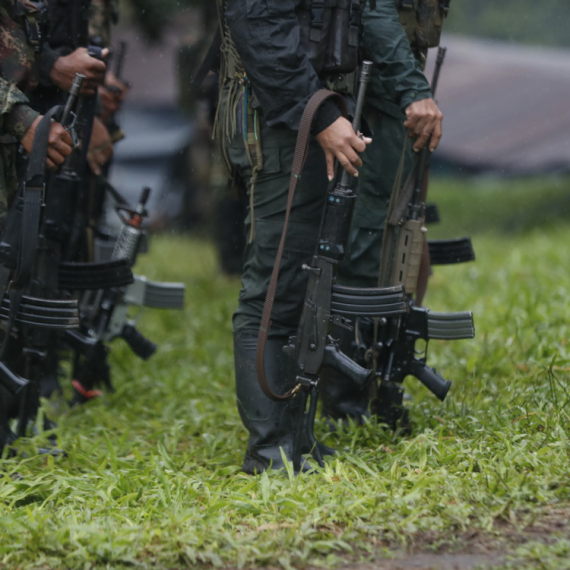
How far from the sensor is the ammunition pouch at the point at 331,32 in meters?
2.74

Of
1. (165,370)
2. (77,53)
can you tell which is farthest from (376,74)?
(165,370)

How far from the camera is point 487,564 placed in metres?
2.08

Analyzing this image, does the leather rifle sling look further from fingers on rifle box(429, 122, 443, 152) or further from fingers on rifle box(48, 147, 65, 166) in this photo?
fingers on rifle box(48, 147, 65, 166)

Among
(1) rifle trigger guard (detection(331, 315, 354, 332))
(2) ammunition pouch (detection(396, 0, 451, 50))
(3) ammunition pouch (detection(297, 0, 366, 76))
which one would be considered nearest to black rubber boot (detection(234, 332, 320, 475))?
(1) rifle trigger guard (detection(331, 315, 354, 332))

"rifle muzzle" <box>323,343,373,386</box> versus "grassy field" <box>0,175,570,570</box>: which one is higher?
"rifle muzzle" <box>323,343,373,386</box>

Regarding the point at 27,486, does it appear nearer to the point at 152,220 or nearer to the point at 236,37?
the point at 236,37

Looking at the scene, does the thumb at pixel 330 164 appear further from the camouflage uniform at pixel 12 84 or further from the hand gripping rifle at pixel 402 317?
the camouflage uniform at pixel 12 84

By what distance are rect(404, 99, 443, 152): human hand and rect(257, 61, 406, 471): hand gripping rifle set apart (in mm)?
290

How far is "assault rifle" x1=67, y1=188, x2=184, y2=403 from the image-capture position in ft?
13.3

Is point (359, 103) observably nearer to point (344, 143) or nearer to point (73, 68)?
point (344, 143)

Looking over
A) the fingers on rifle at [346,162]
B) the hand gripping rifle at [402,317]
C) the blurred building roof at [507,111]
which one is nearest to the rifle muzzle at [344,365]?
the hand gripping rifle at [402,317]

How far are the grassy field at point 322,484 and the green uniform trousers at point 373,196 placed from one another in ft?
1.99

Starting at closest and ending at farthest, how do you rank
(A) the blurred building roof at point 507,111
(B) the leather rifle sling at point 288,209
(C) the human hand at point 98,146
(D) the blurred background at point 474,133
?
(B) the leather rifle sling at point 288,209, (C) the human hand at point 98,146, (D) the blurred background at point 474,133, (A) the blurred building roof at point 507,111

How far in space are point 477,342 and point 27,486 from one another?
2601mm
